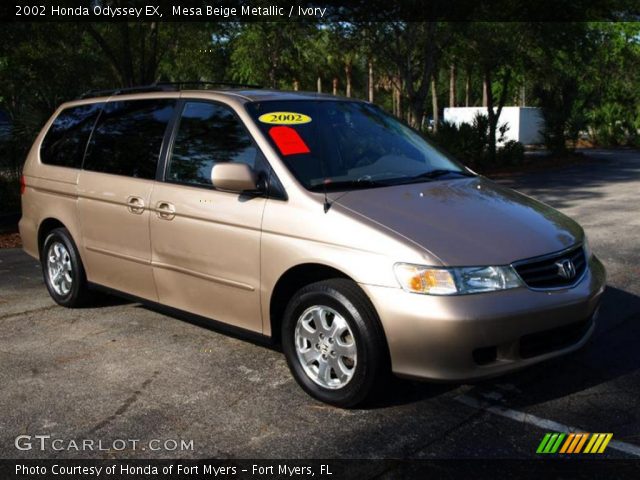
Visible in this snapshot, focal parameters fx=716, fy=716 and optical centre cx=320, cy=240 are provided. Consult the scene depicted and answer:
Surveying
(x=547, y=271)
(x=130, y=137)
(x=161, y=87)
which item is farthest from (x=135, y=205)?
(x=547, y=271)

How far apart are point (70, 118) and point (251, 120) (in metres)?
2.38

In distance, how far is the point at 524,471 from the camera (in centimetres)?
330

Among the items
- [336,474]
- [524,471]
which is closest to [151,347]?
[336,474]

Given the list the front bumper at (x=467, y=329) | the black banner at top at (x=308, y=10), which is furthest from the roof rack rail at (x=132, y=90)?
the black banner at top at (x=308, y=10)

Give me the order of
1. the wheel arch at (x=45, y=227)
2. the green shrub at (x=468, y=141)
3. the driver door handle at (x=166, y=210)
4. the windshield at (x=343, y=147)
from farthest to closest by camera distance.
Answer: the green shrub at (x=468, y=141), the wheel arch at (x=45, y=227), the driver door handle at (x=166, y=210), the windshield at (x=343, y=147)

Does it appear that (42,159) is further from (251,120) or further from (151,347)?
(251,120)

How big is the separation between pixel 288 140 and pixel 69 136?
2.56 metres

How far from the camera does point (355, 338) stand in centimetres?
383

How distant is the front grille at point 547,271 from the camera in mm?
3789

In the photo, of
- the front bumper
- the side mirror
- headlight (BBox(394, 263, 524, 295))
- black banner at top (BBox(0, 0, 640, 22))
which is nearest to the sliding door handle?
the side mirror

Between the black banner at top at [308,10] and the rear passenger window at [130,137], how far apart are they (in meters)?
6.27

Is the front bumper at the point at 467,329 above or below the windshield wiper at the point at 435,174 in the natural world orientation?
below

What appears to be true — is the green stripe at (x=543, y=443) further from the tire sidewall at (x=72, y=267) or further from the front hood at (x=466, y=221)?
the tire sidewall at (x=72, y=267)

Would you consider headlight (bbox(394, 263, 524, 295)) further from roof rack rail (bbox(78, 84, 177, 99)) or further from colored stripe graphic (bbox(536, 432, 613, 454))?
roof rack rail (bbox(78, 84, 177, 99))
